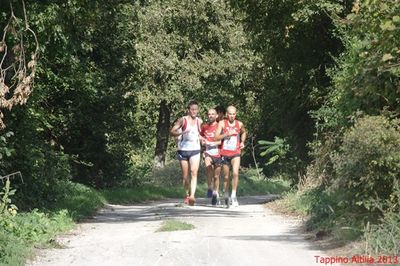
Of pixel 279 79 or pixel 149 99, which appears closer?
pixel 279 79

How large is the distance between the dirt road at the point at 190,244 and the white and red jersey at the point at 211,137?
3.16 metres

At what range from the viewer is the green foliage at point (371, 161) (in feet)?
26.6

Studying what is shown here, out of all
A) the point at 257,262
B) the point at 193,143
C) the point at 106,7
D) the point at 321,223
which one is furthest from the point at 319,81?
the point at 257,262

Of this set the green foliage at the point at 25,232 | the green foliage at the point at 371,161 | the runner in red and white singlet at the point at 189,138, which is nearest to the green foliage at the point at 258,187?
the runner in red and white singlet at the point at 189,138

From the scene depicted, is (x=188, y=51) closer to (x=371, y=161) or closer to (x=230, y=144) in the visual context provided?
(x=230, y=144)

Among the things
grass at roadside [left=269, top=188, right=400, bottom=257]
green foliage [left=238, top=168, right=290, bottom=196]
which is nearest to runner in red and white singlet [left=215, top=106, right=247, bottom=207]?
grass at roadside [left=269, top=188, right=400, bottom=257]

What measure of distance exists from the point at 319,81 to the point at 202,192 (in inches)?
456

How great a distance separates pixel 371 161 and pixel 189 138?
7182mm

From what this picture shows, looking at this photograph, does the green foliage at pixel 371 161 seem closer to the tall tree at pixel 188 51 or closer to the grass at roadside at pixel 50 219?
the grass at roadside at pixel 50 219

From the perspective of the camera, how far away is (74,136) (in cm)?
2259

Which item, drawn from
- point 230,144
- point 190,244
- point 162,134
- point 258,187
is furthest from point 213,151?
point 162,134

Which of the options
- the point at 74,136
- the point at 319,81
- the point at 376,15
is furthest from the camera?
the point at 74,136

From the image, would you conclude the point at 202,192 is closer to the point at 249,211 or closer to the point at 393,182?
the point at 249,211

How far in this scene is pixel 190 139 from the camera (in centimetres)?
1497
